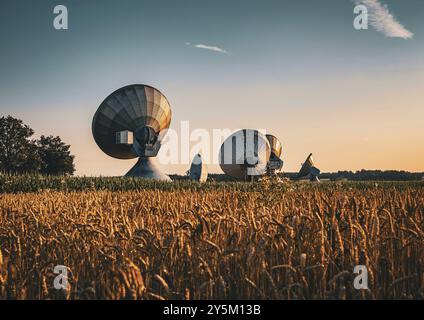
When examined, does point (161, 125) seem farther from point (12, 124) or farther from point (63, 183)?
point (12, 124)

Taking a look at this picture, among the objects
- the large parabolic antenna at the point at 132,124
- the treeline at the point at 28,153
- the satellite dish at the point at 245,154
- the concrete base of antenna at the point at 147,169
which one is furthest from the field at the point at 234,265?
the treeline at the point at 28,153

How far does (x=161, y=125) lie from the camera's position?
5225cm

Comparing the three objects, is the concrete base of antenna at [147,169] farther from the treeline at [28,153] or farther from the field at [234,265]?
the field at [234,265]

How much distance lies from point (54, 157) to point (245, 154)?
42508mm

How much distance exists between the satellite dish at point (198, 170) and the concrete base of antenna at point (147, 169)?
8.41m

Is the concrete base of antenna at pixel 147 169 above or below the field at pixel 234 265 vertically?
above

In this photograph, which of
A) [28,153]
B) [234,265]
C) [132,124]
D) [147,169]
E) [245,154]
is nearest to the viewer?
[234,265]

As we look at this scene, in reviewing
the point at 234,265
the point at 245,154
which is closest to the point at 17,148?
the point at 245,154

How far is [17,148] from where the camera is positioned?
77.4 meters

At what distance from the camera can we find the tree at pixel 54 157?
8175 cm

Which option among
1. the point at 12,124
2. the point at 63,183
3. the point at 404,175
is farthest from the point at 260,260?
the point at 404,175

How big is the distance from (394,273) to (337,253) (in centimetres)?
70

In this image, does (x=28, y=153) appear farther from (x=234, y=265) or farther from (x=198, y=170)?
(x=234, y=265)

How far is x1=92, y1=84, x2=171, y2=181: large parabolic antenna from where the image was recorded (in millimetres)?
48594
